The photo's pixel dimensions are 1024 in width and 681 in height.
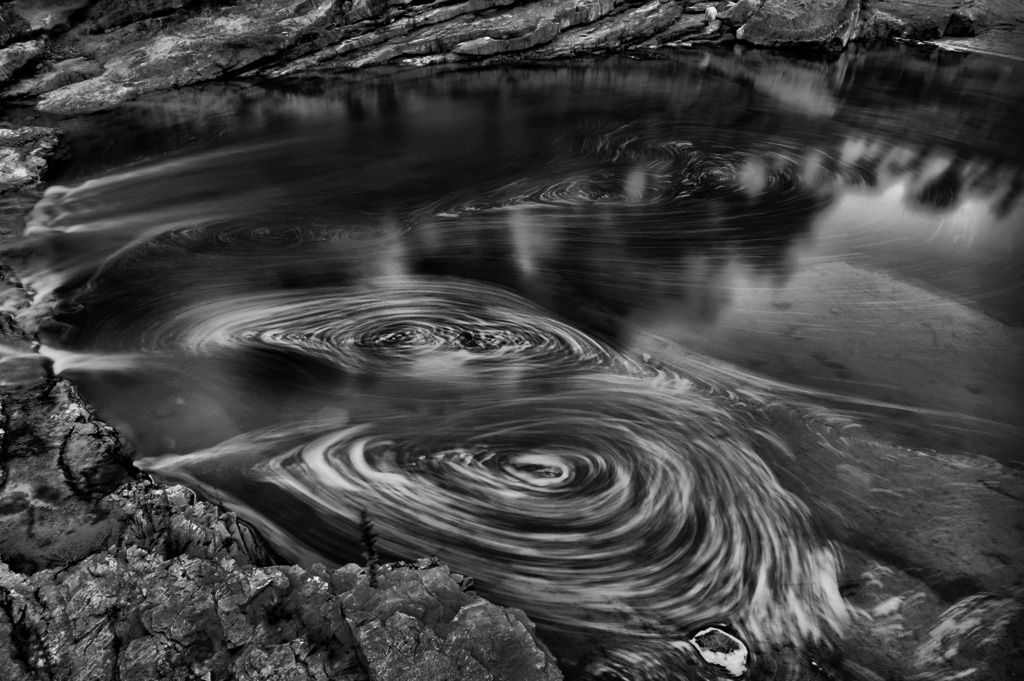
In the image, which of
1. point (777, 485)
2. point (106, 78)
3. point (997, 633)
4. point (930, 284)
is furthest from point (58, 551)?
point (106, 78)

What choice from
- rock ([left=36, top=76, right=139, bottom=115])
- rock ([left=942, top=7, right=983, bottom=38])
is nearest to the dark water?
rock ([left=36, top=76, right=139, bottom=115])

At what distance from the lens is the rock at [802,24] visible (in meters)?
12.8

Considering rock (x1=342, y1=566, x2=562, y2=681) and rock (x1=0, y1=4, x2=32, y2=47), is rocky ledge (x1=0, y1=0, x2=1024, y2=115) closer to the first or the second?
rock (x1=0, y1=4, x2=32, y2=47)

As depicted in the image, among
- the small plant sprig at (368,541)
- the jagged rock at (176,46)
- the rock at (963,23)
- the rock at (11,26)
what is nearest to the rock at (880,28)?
the rock at (963,23)

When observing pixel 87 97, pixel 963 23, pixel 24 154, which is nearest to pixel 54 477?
pixel 24 154

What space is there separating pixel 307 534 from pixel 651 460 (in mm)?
2110

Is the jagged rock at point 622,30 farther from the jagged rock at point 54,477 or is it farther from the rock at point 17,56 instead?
the jagged rock at point 54,477

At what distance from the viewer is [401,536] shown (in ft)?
12.0

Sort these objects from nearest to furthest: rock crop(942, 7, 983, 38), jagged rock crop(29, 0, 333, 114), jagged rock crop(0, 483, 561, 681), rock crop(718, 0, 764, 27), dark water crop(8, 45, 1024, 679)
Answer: jagged rock crop(0, 483, 561, 681) → dark water crop(8, 45, 1024, 679) → jagged rock crop(29, 0, 333, 114) → rock crop(942, 7, 983, 38) → rock crop(718, 0, 764, 27)

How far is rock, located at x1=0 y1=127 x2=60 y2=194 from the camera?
26.2 ft

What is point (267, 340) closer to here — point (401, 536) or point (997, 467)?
point (401, 536)

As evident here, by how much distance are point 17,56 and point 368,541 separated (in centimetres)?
1194

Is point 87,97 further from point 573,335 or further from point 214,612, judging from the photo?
point 214,612

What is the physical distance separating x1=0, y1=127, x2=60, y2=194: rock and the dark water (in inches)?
14.4
